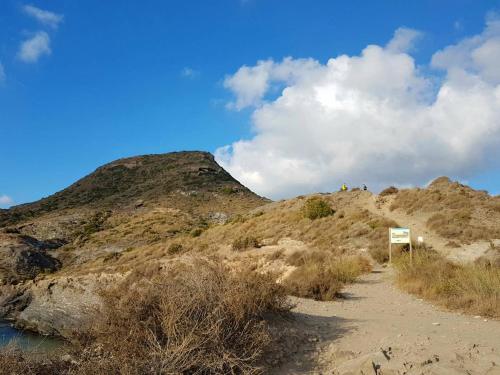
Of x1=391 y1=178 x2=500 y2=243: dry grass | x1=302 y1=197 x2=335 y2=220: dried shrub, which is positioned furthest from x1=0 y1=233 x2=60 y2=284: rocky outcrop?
x1=391 y1=178 x2=500 y2=243: dry grass

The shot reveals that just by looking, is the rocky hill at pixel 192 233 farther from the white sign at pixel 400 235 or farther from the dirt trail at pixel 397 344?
the dirt trail at pixel 397 344

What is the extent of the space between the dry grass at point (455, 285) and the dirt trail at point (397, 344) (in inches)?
16.5

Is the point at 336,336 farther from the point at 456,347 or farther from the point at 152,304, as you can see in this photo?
the point at 152,304

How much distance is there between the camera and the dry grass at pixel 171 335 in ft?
16.8

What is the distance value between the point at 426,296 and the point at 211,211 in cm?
4970

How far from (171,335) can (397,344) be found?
3327 mm

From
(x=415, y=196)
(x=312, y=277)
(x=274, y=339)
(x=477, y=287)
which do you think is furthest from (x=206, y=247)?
(x=274, y=339)

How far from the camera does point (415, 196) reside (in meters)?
33.5

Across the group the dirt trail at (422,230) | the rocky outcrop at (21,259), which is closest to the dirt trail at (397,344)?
the dirt trail at (422,230)

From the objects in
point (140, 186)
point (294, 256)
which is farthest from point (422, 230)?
point (140, 186)

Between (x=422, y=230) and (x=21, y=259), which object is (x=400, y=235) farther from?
(x=21, y=259)

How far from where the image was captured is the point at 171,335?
5.43 metres

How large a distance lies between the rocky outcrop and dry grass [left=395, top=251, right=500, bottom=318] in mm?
29721

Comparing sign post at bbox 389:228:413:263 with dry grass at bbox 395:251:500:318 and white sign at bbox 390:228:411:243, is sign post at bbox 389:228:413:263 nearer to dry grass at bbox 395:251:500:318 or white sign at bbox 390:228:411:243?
white sign at bbox 390:228:411:243
